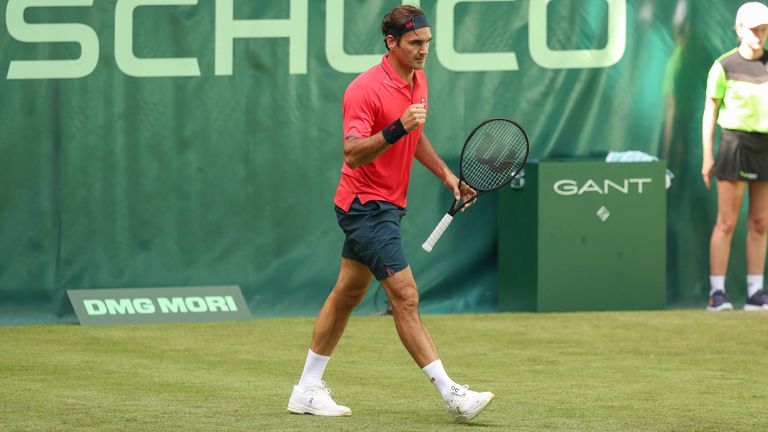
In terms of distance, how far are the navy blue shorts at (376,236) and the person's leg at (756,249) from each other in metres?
4.72

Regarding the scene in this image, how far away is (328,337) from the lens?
6.73 meters

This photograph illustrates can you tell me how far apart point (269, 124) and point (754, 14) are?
10.6ft

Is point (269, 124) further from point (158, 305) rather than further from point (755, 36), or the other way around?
point (755, 36)

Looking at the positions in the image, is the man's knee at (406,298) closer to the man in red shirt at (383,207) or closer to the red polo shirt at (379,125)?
the man in red shirt at (383,207)

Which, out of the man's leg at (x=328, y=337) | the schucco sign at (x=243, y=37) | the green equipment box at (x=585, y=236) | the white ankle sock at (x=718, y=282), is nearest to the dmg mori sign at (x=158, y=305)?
the schucco sign at (x=243, y=37)

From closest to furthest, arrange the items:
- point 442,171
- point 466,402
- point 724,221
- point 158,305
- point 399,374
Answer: point 466,402 < point 442,171 < point 399,374 < point 158,305 < point 724,221

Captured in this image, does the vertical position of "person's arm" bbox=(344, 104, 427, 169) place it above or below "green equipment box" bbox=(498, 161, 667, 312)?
above

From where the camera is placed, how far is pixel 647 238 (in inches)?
417

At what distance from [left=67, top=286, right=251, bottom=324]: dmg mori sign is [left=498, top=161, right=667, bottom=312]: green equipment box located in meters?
1.87

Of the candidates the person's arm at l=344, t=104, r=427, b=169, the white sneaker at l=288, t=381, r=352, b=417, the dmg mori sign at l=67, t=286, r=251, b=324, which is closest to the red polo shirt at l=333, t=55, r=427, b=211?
the person's arm at l=344, t=104, r=427, b=169

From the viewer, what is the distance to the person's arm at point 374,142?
6078mm

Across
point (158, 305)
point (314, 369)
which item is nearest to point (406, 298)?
point (314, 369)

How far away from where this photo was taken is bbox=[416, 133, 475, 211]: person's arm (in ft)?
21.9

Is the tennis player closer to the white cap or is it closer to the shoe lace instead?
the white cap
